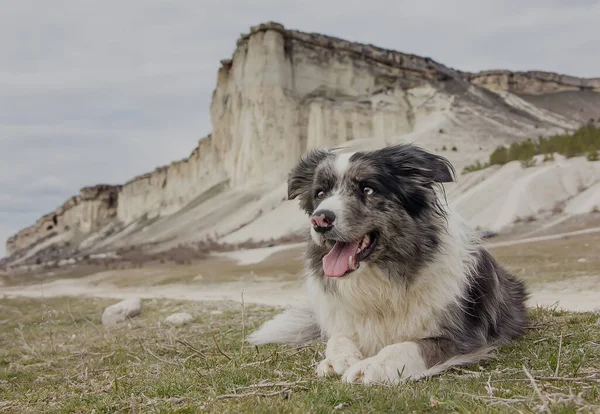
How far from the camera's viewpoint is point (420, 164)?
15.7 feet

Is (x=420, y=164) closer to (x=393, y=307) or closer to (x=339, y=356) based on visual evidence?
(x=393, y=307)

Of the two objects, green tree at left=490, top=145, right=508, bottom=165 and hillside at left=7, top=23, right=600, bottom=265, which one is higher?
hillside at left=7, top=23, right=600, bottom=265

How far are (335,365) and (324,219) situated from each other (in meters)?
1.17

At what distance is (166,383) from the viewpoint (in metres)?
4.01

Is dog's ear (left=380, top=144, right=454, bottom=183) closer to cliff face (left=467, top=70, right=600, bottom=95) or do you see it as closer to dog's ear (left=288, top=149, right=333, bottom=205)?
dog's ear (left=288, top=149, right=333, bottom=205)

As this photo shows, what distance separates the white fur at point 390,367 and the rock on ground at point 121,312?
8.17 metres

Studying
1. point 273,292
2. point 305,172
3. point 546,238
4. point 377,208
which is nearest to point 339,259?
point 377,208

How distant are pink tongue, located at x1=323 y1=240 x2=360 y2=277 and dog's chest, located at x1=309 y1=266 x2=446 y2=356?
15cm

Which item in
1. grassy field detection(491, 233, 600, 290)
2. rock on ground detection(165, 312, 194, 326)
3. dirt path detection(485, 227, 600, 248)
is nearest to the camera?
rock on ground detection(165, 312, 194, 326)

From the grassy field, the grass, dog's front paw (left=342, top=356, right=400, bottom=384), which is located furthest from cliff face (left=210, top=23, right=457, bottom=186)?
dog's front paw (left=342, top=356, right=400, bottom=384)

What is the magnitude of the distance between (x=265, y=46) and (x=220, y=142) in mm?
12463

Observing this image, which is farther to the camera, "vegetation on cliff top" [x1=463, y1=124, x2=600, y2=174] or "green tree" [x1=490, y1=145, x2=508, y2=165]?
"green tree" [x1=490, y1=145, x2=508, y2=165]

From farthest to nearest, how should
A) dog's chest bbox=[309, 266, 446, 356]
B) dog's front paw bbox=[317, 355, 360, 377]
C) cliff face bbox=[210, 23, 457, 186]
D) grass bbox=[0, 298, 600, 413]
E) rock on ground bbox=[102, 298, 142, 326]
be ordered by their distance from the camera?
1. cliff face bbox=[210, 23, 457, 186]
2. rock on ground bbox=[102, 298, 142, 326]
3. dog's chest bbox=[309, 266, 446, 356]
4. dog's front paw bbox=[317, 355, 360, 377]
5. grass bbox=[0, 298, 600, 413]

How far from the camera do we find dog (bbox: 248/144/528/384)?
4480 mm
